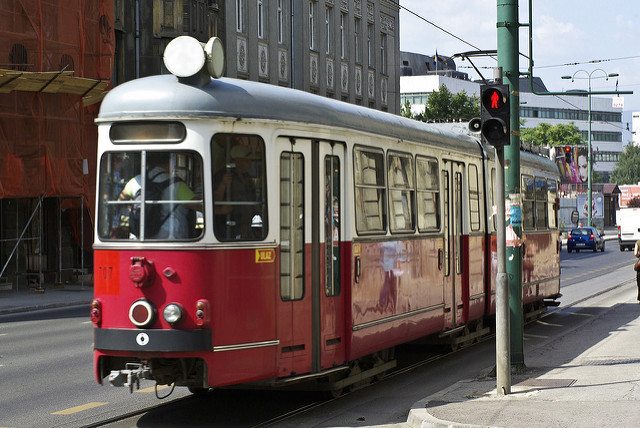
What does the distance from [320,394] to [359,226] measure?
6.14ft

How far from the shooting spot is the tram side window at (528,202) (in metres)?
A: 18.2

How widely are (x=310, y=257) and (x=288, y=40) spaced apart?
34025 mm

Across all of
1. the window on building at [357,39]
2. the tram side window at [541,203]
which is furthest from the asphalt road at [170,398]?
the window on building at [357,39]

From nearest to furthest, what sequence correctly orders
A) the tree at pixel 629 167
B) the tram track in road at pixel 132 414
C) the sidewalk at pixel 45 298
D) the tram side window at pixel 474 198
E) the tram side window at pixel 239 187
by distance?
the tram side window at pixel 239 187 → the tram track in road at pixel 132 414 → the tram side window at pixel 474 198 → the sidewalk at pixel 45 298 → the tree at pixel 629 167

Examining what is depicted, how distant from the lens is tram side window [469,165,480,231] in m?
15.3

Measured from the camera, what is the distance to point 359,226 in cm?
1120

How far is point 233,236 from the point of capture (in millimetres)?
9516

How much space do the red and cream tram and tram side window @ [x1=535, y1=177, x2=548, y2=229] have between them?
323 inches

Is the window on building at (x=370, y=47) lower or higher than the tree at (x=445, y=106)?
higher

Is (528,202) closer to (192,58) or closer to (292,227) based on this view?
(292,227)

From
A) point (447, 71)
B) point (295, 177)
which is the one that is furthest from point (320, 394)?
point (447, 71)

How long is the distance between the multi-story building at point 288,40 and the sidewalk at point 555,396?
24.4 meters

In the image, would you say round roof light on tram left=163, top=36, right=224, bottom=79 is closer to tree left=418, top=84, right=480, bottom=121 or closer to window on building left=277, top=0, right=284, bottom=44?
window on building left=277, top=0, right=284, bottom=44

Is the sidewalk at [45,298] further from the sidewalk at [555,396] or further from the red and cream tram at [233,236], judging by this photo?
the red and cream tram at [233,236]
